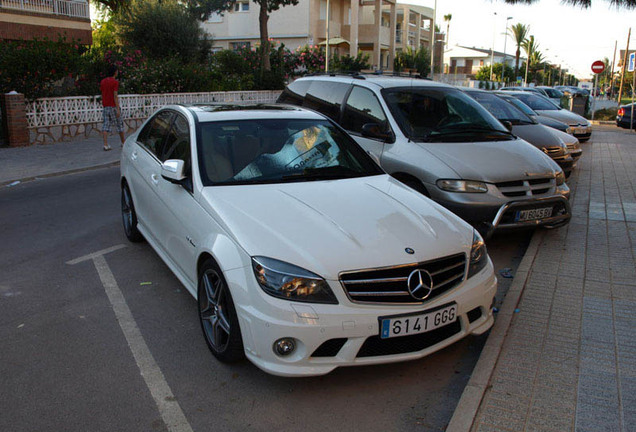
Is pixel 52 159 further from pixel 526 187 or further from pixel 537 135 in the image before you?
pixel 526 187

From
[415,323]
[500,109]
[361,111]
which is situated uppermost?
[361,111]

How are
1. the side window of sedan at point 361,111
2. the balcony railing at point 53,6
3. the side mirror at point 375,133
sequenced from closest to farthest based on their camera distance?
the side mirror at point 375,133
the side window of sedan at point 361,111
the balcony railing at point 53,6

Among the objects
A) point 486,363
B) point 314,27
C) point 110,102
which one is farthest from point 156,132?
point 314,27

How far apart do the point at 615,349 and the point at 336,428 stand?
84.6 inches

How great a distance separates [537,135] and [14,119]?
11.8 metres

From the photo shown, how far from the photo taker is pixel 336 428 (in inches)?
124

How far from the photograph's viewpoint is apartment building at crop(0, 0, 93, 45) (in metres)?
25.8

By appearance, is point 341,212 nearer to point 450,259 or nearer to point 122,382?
point 450,259

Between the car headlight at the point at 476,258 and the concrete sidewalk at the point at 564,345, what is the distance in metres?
0.56

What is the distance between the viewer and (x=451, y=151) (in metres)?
6.45

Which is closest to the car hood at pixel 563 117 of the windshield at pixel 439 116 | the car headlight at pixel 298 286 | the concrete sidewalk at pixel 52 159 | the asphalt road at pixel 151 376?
the windshield at pixel 439 116

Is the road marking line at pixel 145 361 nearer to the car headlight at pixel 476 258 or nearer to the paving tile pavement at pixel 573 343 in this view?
the paving tile pavement at pixel 573 343

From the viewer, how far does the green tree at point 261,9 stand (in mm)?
28516

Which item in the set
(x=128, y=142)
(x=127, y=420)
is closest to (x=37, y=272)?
(x=128, y=142)
